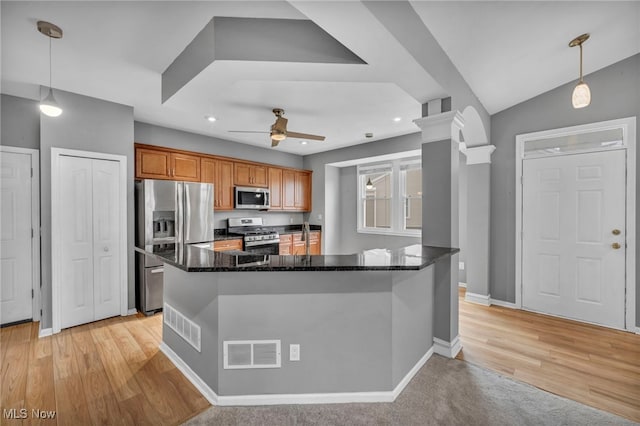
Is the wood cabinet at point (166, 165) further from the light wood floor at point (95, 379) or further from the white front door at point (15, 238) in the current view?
the light wood floor at point (95, 379)

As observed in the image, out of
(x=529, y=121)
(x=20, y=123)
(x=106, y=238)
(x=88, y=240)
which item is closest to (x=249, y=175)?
(x=106, y=238)

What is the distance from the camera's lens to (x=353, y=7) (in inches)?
59.4

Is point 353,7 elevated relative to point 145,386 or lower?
elevated

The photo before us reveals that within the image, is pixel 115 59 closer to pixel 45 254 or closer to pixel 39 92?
pixel 39 92

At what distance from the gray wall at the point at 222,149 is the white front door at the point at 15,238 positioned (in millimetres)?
1348

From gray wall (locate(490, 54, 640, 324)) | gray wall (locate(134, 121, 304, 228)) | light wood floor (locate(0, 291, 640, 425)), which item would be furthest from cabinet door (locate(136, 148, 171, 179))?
gray wall (locate(490, 54, 640, 324))

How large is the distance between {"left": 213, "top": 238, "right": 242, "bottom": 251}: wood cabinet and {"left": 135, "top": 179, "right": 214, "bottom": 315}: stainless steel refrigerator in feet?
1.16

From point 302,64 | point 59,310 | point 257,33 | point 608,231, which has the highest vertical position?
point 257,33

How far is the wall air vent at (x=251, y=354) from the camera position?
191 centimetres

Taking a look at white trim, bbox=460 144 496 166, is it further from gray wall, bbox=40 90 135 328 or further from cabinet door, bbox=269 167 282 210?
gray wall, bbox=40 90 135 328

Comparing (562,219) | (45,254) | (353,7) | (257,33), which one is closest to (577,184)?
(562,219)

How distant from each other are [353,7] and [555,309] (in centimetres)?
412

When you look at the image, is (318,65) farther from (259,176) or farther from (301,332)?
(259,176)

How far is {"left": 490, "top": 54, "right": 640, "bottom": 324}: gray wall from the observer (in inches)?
119
